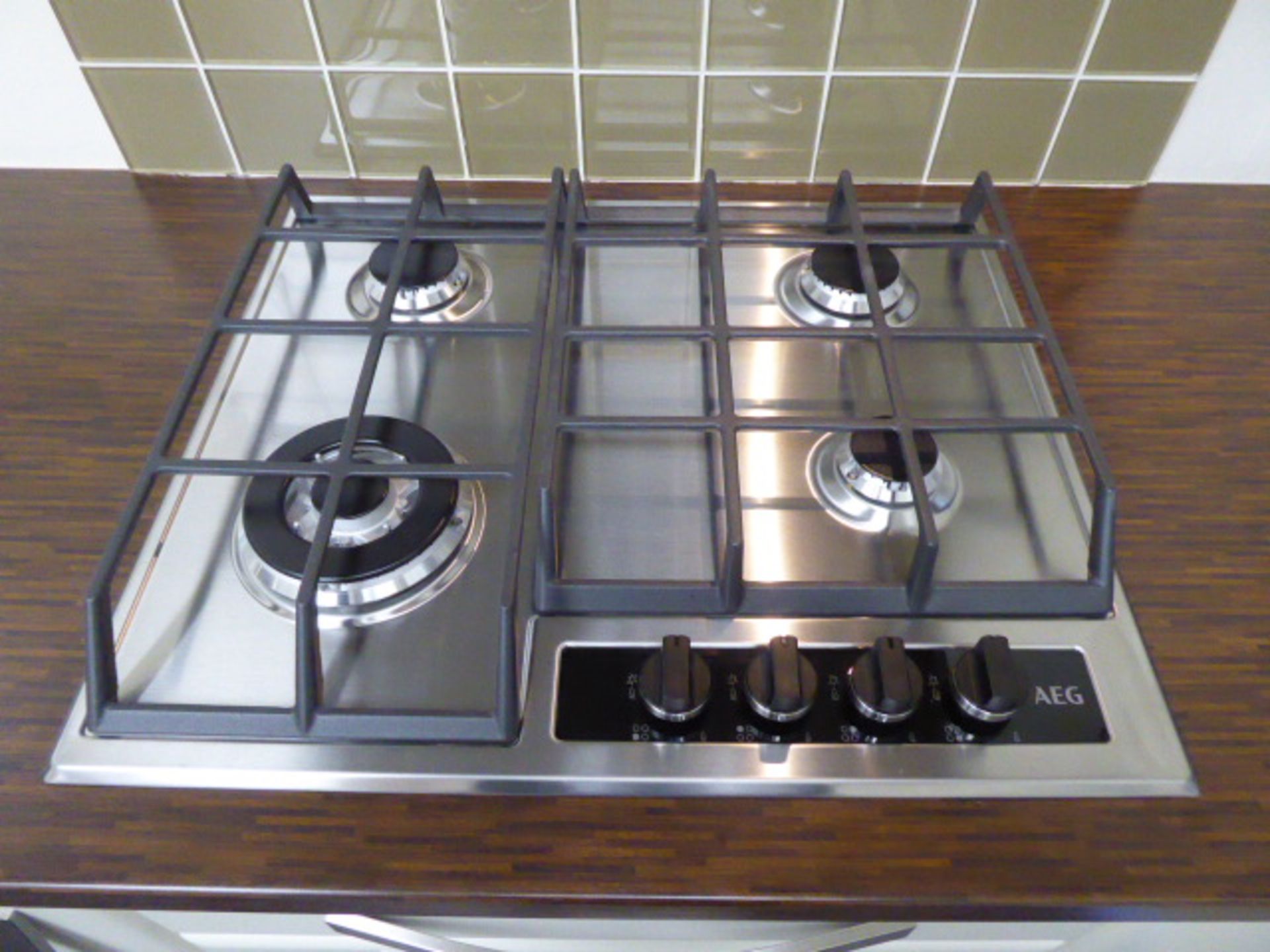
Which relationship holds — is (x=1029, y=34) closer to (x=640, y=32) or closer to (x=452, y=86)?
(x=640, y=32)

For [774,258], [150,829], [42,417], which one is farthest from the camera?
[774,258]

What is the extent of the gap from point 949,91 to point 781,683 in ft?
2.00

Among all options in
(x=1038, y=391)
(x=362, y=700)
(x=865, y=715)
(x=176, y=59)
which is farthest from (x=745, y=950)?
(x=176, y=59)

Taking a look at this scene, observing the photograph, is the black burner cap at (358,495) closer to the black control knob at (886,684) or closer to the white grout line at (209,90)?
the black control knob at (886,684)

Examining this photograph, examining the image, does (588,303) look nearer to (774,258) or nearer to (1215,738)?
(774,258)

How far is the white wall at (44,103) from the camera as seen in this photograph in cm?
85

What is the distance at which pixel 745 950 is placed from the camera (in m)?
0.62

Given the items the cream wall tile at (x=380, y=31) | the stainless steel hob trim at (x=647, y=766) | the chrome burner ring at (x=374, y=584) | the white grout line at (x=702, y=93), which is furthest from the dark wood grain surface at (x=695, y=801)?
the white grout line at (x=702, y=93)

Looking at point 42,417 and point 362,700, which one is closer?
point 362,700

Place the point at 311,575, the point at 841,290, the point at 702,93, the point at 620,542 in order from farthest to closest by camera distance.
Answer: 1. the point at 702,93
2. the point at 841,290
3. the point at 620,542
4. the point at 311,575

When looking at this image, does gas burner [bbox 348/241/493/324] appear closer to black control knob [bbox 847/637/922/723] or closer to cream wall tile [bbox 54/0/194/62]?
Result: cream wall tile [bbox 54/0/194/62]

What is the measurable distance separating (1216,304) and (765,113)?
430mm

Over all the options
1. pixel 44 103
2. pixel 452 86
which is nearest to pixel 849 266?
pixel 452 86

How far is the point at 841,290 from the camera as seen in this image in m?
0.78
